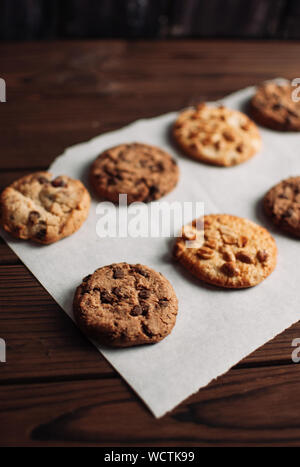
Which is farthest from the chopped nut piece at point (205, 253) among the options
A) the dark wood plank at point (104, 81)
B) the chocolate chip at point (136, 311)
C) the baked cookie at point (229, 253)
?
the dark wood plank at point (104, 81)

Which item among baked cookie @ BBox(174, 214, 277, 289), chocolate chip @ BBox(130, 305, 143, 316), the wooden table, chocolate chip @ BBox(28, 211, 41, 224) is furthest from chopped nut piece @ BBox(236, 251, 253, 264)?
chocolate chip @ BBox(28, 211, 41, 224)

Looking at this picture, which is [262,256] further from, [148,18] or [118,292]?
[148,18]

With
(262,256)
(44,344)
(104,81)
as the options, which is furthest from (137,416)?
(104,81)

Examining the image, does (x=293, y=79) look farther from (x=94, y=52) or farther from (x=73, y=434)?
(x=73, y=434)

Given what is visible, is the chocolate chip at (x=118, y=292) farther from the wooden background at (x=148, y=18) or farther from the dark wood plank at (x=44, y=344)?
the wooden background at (x=148, y=18)

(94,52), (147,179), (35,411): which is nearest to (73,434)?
(35,411)

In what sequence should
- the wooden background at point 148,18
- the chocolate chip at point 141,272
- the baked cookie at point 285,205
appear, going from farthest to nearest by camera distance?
the wooden background at point 148,18
the baked cookie at point 285,205
the chocolate chip at point 141,272
